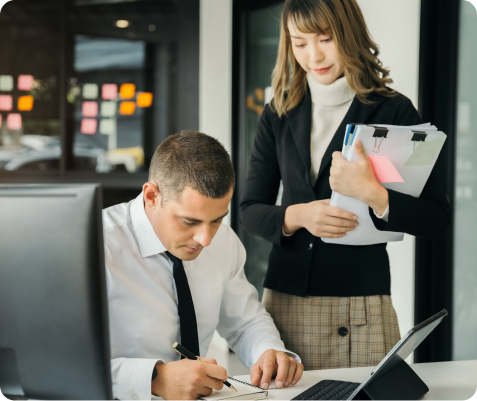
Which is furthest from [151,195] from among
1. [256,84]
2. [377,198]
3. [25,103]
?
[25,103]

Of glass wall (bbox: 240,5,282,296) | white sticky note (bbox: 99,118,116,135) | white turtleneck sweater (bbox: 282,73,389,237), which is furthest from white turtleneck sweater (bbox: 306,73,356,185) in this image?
white sticky note (bbox: 99,118,116,135)

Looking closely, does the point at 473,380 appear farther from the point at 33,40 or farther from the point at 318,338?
the point at 33,40

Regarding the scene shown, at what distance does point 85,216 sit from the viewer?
66 centimetres

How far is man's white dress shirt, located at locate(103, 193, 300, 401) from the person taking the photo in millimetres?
1085

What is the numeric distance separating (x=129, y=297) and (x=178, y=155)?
1.08 ft

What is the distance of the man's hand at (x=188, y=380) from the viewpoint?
91 cm

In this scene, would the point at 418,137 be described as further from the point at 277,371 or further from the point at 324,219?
the point at 277,371

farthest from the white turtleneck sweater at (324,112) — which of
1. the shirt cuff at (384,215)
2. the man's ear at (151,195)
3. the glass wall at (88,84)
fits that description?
the glass wall at (88,84)

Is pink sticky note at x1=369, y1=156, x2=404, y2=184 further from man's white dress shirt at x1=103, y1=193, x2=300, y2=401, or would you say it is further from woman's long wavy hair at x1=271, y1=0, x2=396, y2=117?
man's white dress shirt at x1=103, y1=193, x2=300, y2=401

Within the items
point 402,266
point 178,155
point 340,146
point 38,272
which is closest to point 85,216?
point 38,272

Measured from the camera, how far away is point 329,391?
0.99m

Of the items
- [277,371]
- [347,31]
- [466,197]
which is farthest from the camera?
[466,197]

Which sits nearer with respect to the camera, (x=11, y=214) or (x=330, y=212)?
(x=11, y=214)

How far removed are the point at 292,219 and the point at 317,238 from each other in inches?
4.0
